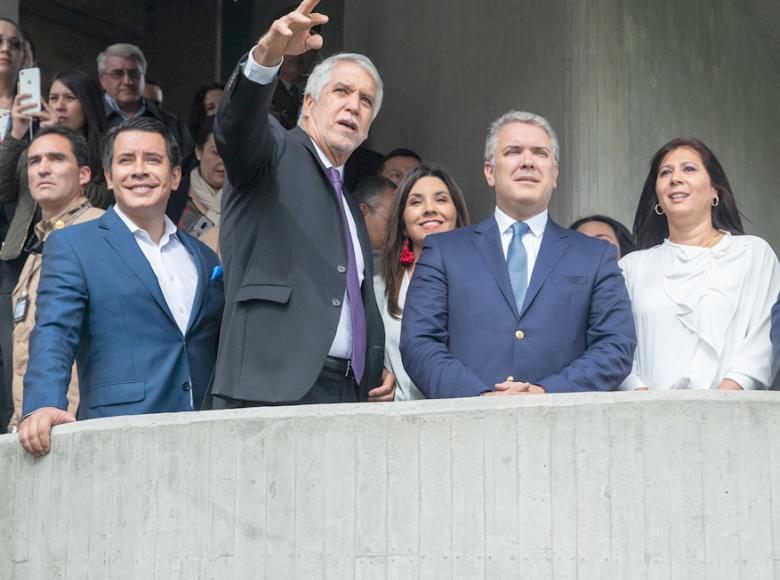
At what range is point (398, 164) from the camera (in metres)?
7.56

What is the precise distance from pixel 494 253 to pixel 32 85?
2797 mm

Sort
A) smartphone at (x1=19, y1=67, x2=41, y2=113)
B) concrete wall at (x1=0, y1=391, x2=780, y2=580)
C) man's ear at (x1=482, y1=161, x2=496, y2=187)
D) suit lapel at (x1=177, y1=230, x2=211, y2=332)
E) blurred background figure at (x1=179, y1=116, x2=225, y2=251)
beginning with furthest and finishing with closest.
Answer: blurred background figure at (x1=179, y1=116, x2=225, y2=251) → smartphone at (x1=19, y1=67, x2=41, y2=113) → man's ear at (x1=482, y1=161, x2=496, y2=187) → suit lapel at (x1=177, y1=230, x2=211, y2=332) → concrete wall at (x1=0, y1=391, x2=780, y2=580)

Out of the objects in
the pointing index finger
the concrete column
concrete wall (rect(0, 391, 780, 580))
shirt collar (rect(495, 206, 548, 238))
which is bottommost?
concrete wall (rect(0, 391, 780, 580))

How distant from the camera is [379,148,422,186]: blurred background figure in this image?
24.7 ft

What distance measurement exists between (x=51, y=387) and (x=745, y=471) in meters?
2.19

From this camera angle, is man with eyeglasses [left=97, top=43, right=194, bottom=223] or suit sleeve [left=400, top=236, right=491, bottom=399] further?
man with eyeglasses [left=97, top=43, right=194, bottom=223]

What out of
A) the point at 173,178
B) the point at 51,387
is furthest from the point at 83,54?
the point at 51,387

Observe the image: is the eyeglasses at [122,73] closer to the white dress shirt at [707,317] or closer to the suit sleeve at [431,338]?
the suit sleeve at [431,338]

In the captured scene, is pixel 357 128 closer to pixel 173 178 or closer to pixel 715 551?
pixel 173 178

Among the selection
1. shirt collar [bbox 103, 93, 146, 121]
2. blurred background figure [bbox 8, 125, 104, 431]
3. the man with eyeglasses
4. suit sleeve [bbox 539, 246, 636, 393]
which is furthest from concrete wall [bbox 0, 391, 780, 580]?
the man with eyeglasses

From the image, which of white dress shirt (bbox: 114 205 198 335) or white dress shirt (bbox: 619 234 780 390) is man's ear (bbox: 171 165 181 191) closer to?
white dress shirt (bbox: 114 205 198 335)

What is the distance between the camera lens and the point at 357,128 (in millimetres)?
5090

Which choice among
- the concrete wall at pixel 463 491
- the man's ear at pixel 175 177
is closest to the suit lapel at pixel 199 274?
→ the man's ear at pixel 175 177

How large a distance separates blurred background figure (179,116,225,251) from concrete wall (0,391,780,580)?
8.37ft
